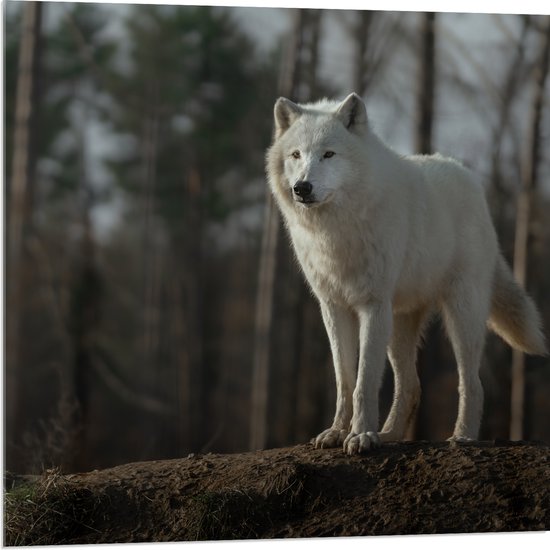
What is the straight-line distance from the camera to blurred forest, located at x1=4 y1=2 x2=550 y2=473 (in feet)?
24.2

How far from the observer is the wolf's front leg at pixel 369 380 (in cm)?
479

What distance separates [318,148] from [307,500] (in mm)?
1803

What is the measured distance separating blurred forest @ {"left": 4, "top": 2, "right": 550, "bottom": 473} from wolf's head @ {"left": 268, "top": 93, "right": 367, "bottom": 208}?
1157 mm

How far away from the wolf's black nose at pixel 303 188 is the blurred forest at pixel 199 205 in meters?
1.61

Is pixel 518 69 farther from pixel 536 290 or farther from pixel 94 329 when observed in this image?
pixel 94 329

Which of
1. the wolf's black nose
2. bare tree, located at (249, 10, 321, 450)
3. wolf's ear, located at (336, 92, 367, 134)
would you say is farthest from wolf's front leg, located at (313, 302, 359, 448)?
bare tree, located at (249, 10, 321, 450)

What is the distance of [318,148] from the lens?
475cm

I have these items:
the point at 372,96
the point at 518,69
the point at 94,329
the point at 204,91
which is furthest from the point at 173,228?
the point at 518,69

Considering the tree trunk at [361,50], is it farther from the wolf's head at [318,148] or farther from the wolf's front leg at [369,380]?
the wolf's front leg at [369,380]

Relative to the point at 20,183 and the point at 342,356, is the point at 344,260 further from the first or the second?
the point at 20,183

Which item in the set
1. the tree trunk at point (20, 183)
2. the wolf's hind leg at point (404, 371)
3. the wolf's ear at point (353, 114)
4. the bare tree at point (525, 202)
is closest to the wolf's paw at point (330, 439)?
the wolf's hind leg at point (404, 371)

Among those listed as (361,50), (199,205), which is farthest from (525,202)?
(199,205)

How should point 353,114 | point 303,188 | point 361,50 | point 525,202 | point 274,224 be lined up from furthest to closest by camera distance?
point 274,224 → point 525,202 → point 361,50 → point 353,114 → point 303,188

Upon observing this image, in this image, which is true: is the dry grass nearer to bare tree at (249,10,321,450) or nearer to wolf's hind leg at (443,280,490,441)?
wolf's hind leg at (443,280,490,441)
